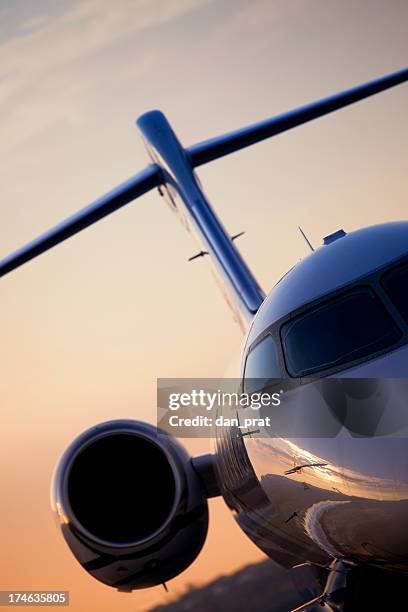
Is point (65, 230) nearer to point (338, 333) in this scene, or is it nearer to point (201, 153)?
point (201, 153)

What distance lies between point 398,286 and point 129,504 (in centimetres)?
511

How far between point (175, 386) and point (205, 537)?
2.24m

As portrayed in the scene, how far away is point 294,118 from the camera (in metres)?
14.1

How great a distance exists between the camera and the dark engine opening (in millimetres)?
10062

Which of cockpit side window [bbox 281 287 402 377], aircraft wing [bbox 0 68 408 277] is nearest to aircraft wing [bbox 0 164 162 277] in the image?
aircraft wing [bbox 0 68 408 277]

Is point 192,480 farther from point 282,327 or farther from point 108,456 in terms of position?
point 282,327

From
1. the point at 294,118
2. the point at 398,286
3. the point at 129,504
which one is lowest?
the point at 129,504

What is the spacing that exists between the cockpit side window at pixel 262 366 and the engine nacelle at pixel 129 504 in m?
3.08

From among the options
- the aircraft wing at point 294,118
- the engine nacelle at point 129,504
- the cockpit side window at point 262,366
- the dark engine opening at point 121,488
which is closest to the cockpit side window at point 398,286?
the cockpit side window at point 262,366

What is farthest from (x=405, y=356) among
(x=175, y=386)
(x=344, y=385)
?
(x=175, y=386)

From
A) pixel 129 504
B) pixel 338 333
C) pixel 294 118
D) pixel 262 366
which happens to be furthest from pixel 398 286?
pixel 294 118

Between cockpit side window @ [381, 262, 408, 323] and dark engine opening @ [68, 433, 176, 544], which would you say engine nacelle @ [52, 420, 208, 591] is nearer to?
dark engine opening @ [68, 433, 176, 544]

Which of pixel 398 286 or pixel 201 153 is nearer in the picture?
pixel 398 286

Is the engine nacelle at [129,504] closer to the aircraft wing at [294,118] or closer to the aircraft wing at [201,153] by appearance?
the aircraft wing at [201,153]
